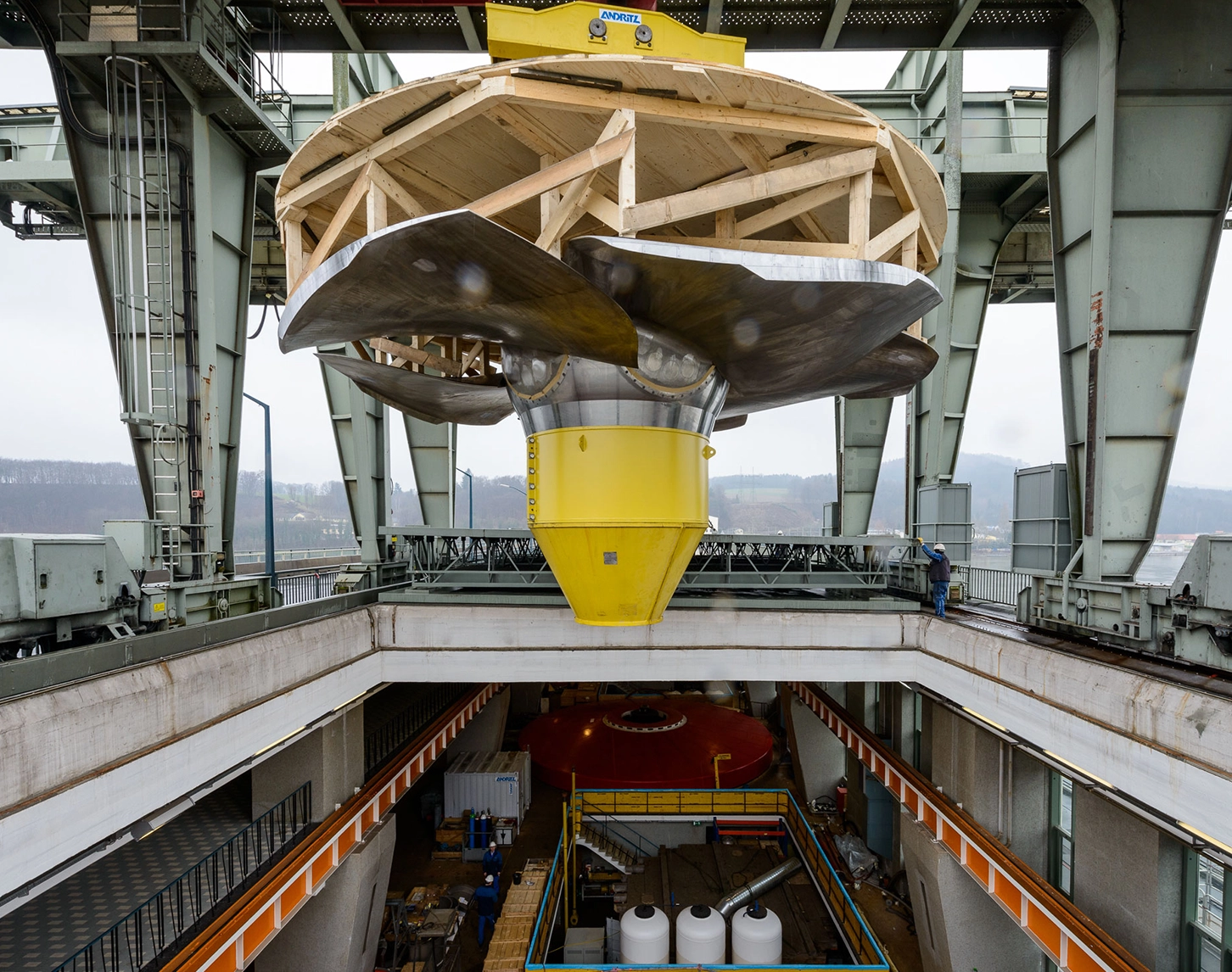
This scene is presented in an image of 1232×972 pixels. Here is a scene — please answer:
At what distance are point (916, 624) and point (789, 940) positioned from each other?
8094 mm

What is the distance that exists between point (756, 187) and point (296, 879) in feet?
Result: 39.6

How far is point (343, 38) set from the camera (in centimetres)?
1362

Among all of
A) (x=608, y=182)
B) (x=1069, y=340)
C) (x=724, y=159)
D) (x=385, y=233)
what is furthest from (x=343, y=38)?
(x=1069, y=340)

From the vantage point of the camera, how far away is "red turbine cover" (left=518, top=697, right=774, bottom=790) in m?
18.9

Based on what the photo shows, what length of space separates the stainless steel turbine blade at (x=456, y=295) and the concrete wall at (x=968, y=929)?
11.1 metres

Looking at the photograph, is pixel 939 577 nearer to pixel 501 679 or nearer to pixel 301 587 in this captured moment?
pixel 501 679

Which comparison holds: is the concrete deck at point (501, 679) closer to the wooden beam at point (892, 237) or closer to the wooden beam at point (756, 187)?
the wooden beam at point (892, 237)

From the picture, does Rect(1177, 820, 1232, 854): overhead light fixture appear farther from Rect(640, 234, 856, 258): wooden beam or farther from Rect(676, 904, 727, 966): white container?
Rect(676, 904, 727, 966): white container

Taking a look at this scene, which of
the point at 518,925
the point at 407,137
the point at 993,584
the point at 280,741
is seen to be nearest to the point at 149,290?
the point at 407,137

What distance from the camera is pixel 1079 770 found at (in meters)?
8.02

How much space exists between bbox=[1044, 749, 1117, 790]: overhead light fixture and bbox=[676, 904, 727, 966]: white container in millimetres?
7655

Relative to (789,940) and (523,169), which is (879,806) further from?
(523,169)

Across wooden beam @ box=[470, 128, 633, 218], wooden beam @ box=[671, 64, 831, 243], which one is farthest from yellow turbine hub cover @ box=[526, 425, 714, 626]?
wooden beam @ box=[671, 64, 831, 243]

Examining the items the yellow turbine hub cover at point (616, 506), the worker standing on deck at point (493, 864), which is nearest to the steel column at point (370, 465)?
the worker standing on deck at point (493, 864)
